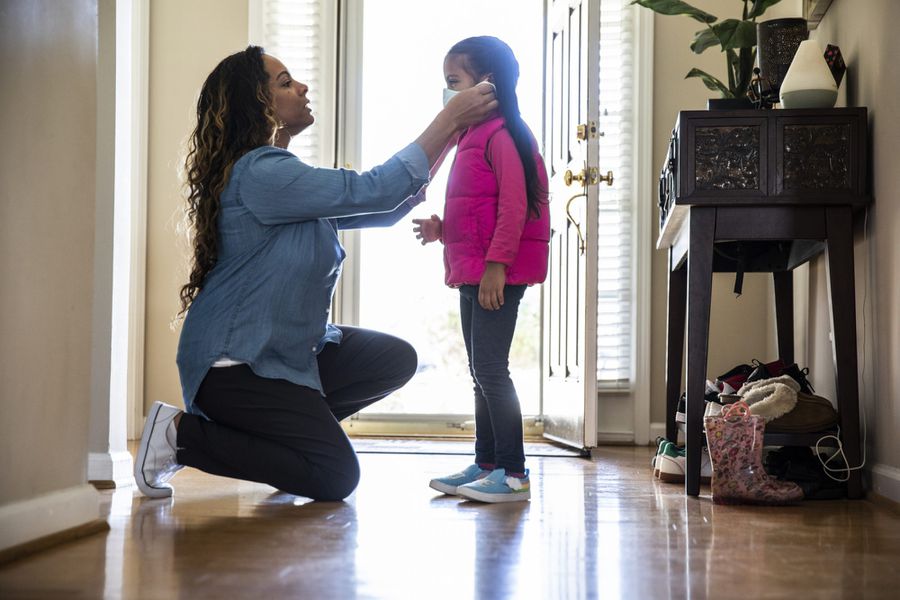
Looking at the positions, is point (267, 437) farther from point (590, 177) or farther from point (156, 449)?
point (590, 177)

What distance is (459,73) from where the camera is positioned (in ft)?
7.84

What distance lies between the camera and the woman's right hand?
226 cm

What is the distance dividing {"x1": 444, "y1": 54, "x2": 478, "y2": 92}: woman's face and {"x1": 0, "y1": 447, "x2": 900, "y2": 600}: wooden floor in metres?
1.02

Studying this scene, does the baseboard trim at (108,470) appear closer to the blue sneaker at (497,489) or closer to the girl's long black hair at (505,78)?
the blue sneaker at (497,489)

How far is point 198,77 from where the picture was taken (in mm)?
4230

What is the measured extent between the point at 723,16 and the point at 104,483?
3.14 meters

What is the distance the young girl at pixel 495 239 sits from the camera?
229 centimetres

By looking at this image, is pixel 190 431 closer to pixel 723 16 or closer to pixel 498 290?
pixel 498 290

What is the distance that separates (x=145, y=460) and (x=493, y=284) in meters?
0.90

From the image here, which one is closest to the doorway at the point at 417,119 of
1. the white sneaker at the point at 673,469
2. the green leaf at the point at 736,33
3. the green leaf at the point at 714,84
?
the green leaf at the point at 714,84

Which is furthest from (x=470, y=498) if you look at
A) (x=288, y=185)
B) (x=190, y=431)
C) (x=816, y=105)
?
(x=816, y=105)

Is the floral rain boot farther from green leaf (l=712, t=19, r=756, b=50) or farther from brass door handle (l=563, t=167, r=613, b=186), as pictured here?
brass door handle (l=563, t=167, r=613, b=186)

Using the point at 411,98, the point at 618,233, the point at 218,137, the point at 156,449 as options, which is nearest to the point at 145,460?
the point at 156,449

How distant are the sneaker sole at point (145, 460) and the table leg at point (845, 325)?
5.45 feet
